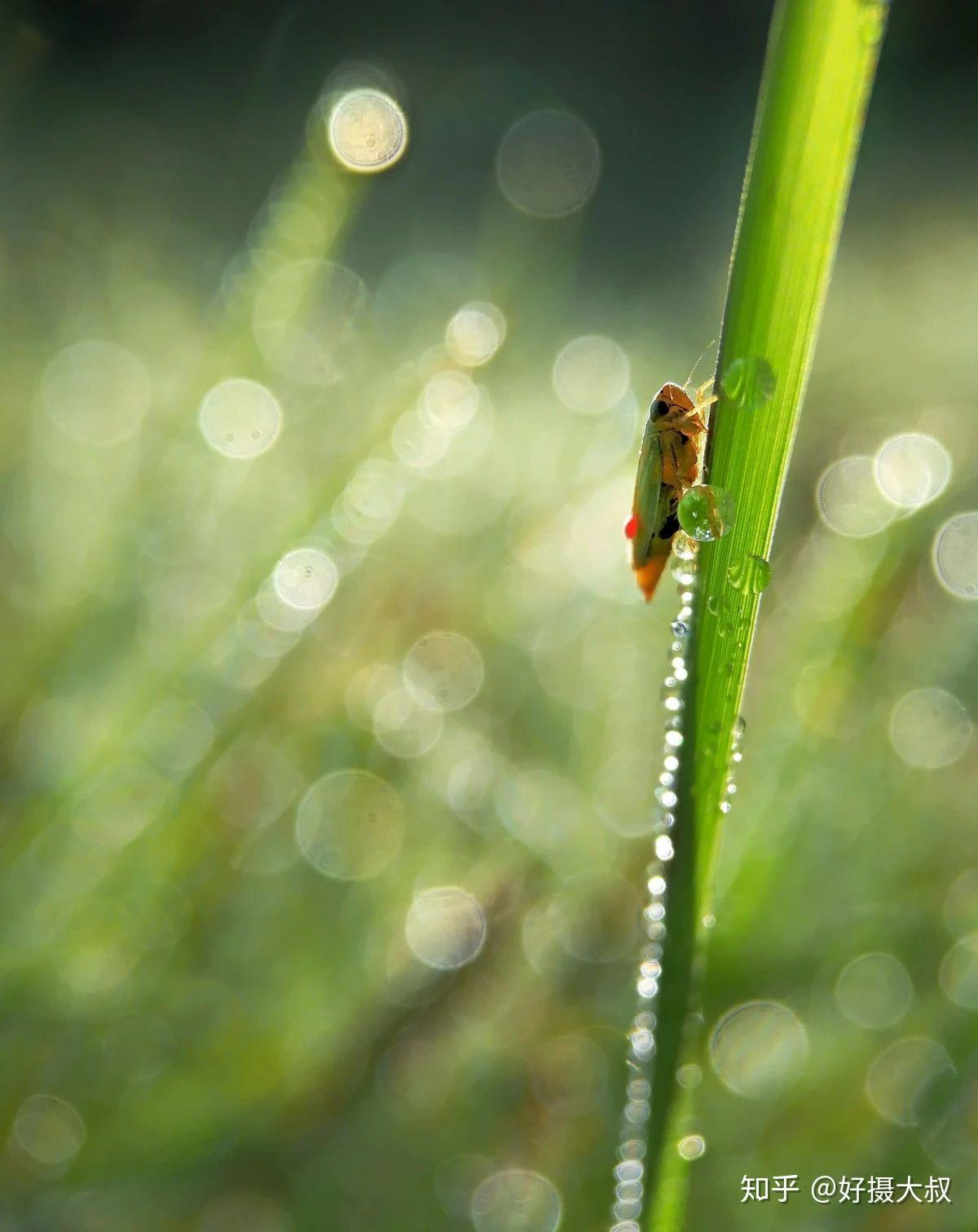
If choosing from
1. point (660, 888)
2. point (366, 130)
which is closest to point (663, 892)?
point (660, 888)

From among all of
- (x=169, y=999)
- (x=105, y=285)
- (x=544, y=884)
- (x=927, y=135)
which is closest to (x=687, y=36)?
(x=927, y=135)

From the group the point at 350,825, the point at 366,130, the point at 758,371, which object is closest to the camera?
the point at 758,371

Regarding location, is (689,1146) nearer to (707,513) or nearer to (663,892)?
(663,892)

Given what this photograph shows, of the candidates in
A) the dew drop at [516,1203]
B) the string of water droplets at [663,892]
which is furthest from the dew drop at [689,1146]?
the dew drop at [516,1203]

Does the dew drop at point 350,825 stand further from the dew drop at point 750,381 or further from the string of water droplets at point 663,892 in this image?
the dew drop at point 750,381

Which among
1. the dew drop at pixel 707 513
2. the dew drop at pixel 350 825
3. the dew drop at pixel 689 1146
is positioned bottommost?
the dew drop at pixel 689 1146

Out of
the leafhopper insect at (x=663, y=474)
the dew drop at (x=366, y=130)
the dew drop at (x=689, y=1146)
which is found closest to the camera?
the dew drop at (x=689, y=1146)

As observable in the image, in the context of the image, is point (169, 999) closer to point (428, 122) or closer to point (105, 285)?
point (105, 285)

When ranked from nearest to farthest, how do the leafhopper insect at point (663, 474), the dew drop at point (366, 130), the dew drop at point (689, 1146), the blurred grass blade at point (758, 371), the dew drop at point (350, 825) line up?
the blurred grass blade at point (758, 371), the dew drop at point (689, 1146), the leafhopper insect at point (663, 474), the dew drop at point (350, 825), the dew drop at point (366, 130)
